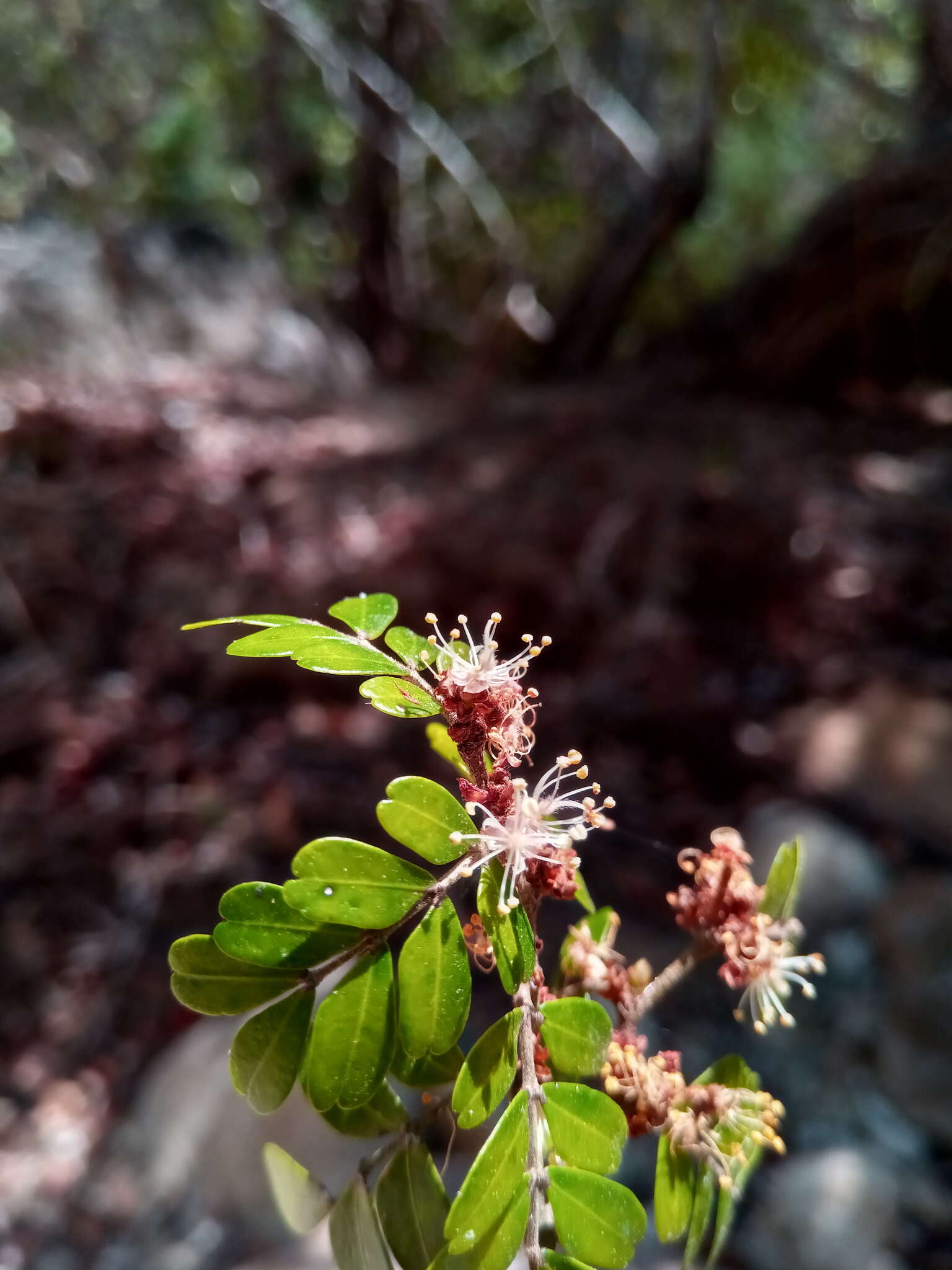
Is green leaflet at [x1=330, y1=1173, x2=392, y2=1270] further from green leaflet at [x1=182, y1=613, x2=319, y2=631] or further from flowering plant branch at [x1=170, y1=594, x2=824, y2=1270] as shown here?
green leaflet at [x1=182, y1=613, x2=319, y2=631]

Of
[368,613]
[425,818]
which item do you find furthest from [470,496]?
[425,818]

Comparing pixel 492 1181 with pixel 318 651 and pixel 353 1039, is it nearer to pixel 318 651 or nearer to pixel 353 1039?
pixel 353 1039

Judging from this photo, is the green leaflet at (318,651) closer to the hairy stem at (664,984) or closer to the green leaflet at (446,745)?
the green leaflet at (446,745)

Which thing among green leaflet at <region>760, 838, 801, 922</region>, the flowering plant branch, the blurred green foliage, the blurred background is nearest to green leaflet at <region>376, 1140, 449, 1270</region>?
the flowering plant branch

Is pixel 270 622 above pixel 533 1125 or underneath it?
above

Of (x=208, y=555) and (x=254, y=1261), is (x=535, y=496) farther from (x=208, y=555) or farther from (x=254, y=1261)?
(x=254, y=1261)

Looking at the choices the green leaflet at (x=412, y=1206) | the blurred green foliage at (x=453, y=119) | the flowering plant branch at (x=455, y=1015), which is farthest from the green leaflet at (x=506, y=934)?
the blurred green foliage at (x=453, y=119)
